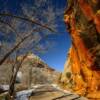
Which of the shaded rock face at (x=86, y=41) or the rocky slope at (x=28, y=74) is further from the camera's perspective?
the rocky slope at (x=28, y=74)

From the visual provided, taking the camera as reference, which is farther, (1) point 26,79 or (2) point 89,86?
(1) point 26,79

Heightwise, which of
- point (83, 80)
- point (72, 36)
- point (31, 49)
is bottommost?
point (83, 80)

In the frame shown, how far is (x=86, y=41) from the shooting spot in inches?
1570

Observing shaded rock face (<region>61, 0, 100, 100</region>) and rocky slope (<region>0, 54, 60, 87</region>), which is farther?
rocky slope (<region>0, 54, 60, 87</region>)

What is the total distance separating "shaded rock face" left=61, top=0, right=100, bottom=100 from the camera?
126 ft

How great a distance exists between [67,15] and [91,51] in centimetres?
894

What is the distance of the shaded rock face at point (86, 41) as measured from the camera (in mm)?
38312

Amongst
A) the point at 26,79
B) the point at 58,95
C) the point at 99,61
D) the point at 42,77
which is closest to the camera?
the point at 58,95

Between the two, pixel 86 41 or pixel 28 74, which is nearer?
pixel 86 41

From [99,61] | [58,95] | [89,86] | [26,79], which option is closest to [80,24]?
[99,61]

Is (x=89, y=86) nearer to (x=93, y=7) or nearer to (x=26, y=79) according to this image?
(x=93, y=7)

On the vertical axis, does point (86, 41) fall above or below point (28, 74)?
above

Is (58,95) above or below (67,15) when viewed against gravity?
below

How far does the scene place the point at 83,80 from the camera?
42.3 meters
